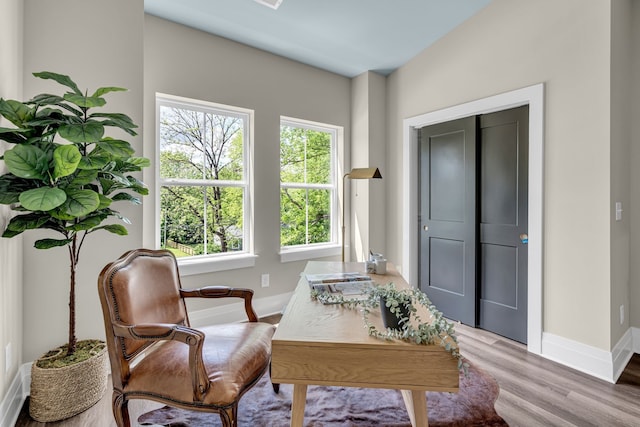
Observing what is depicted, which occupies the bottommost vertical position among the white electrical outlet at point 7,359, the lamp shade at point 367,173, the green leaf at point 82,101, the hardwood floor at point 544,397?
the hardwood floor at point 544,397

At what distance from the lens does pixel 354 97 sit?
13.0 feet

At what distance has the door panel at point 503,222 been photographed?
274cm

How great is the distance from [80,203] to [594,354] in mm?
3304

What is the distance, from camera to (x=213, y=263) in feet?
9.82

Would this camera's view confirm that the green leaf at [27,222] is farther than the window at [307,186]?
No

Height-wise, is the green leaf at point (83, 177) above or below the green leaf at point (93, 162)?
below

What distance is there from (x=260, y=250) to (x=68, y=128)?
6.75 feet

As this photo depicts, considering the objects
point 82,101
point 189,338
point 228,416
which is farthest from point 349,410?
point 82,101

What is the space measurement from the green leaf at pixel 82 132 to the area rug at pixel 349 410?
1499mm

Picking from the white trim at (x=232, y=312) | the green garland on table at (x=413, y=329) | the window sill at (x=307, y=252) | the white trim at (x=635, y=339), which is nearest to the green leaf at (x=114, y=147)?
the green garland on table at (x=413, y=329)

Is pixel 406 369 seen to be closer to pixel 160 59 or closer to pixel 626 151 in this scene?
pixel 626 151

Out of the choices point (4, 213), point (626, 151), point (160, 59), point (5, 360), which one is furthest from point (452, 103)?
point (5, 360)

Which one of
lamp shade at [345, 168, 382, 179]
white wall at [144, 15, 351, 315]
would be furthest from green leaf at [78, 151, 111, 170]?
lamp shade at [345, 168, 382, 179]

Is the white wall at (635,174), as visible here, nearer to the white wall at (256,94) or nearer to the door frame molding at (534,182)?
the door frame molding at (534,182)
